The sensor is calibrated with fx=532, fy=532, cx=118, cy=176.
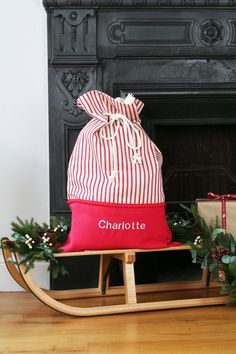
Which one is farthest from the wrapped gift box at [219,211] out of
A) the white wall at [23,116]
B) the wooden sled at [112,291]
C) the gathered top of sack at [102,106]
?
the white wall at [23,116]

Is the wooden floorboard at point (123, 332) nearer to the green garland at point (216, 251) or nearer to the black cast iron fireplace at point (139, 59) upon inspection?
the green garland at point (216, 251)

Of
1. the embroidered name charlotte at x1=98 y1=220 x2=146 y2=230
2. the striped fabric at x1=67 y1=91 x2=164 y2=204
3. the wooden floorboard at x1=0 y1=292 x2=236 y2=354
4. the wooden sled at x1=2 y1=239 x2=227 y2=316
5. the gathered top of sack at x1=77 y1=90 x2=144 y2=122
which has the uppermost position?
the gathered top of sack at x1=77 y1=90 x2=144 y2=122

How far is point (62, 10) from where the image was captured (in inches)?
84.0

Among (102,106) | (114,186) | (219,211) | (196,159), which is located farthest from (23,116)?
(219,211)

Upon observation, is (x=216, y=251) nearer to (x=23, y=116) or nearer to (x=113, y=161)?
(x=113, y=161)

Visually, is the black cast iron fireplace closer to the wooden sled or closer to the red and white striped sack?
the wooden sled

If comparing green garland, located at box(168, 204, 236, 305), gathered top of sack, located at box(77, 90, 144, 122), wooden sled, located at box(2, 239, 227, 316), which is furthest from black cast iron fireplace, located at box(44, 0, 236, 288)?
green garland, located at box(168, 204, 236, 305)

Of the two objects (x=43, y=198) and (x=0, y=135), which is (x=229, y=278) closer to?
(x=43, y=198)

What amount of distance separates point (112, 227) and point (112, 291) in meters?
0.40

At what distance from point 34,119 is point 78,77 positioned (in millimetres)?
248

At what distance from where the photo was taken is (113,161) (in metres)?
1.74

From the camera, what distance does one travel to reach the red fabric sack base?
67.0 inches

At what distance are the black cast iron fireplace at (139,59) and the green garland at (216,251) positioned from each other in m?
0.45

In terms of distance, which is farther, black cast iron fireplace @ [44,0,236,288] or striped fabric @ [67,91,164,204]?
black cast iron fireplace @ [44,0,236,288]
